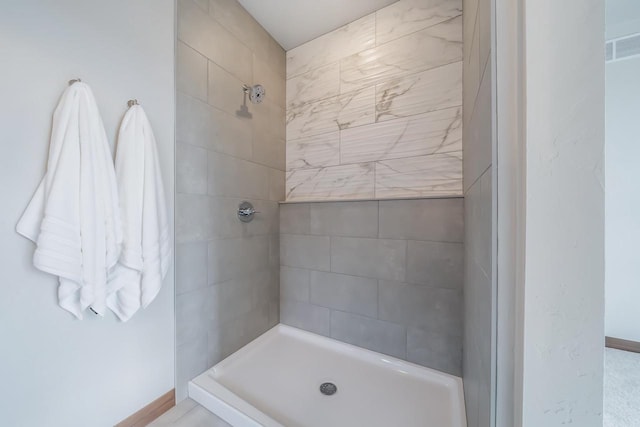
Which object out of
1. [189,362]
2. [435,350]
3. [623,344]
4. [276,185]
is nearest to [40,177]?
[189,362]

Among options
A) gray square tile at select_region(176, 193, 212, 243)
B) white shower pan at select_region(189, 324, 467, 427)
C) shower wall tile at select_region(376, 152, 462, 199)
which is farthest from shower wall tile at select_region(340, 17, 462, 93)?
white shower pan at select_region(189, 324, 467, 427)

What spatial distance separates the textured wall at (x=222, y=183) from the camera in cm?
115

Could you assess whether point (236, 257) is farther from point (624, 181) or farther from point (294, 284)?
point (624, 181)

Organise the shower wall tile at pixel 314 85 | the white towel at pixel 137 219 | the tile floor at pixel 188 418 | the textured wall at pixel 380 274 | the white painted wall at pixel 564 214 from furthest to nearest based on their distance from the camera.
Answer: the shower wall tile at pixel 314 85 < the textured wall at pixel 380 274 < the tile floor at pixel 188 418 < the white towel at pixel 137 219 < the white painted wall at pixel 564 214

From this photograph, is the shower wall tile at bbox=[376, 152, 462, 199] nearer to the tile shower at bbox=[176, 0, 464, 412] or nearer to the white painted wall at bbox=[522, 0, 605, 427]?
the tile shower at bbox=[176, 0, 464, 412]

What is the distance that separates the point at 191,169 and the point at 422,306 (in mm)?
1461

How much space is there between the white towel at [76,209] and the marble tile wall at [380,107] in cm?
112

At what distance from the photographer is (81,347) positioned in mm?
832

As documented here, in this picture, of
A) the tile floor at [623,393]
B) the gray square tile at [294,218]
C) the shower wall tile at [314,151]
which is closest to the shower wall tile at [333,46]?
the shower wall tile at [314,151]

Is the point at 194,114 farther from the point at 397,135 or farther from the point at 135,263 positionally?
the point at 397,135

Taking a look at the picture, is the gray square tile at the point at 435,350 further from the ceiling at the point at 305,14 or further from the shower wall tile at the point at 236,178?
the ceiling at the point at 305,14

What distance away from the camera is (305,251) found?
164cm

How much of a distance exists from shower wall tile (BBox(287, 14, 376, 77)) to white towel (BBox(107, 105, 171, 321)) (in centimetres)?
122

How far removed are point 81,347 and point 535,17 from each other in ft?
5.08
